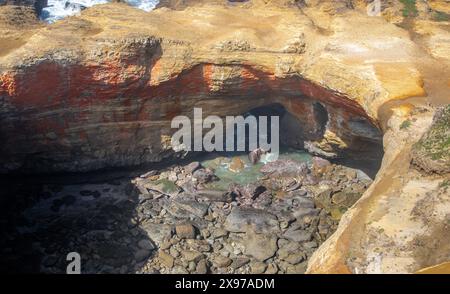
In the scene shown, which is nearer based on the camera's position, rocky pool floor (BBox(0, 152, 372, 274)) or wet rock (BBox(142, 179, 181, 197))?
rocky pool floor (BBox(0, 152, 372, 274))

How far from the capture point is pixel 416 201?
38.8ft

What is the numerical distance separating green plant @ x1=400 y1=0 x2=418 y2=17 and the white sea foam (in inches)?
1056

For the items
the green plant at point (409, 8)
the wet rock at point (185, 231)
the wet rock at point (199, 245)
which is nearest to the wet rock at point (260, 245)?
the wet rock at point (199, 245)

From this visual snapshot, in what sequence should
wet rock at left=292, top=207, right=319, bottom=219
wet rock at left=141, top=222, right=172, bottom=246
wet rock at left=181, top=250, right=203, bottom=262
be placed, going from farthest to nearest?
wet rock at left=292, top=207, right=319, bottom=219 < wet rock at left=141, top=222, right=172, bottom=246 < wet rock at left=181, top=250, right=203, bottom=262

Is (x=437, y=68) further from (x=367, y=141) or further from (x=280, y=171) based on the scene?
(x=280, y=171)

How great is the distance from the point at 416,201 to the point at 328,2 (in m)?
16.7

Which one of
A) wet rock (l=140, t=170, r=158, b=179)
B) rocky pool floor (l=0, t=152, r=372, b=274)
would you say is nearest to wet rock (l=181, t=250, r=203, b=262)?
rocky pool floor (l=0, t=152, r=372, b=274)

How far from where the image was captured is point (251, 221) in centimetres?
1994

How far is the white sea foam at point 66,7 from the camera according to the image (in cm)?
4169

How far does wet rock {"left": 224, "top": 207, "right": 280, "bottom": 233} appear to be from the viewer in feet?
64.2

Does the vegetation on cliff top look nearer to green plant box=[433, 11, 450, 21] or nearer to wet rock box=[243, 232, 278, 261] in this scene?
wet rock box=[243, 232, 278, 261]

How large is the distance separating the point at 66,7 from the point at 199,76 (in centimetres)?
2868

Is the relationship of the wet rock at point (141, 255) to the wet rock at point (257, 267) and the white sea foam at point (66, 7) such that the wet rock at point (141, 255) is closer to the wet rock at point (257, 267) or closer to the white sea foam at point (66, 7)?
the wet rock at point (257, 267)

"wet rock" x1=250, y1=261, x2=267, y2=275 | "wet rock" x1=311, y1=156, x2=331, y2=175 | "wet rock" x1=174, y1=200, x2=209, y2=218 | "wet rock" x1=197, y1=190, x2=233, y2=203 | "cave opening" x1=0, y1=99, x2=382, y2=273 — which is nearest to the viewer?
"wet rock" x1=250, y1=261, x2=267, y2=275
